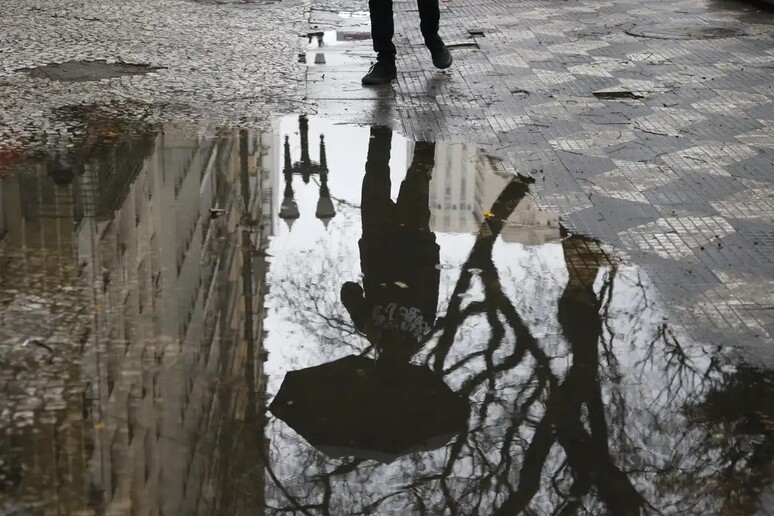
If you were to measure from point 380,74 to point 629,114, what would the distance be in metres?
2.43

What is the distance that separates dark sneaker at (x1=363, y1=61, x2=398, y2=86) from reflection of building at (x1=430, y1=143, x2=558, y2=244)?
2235mm

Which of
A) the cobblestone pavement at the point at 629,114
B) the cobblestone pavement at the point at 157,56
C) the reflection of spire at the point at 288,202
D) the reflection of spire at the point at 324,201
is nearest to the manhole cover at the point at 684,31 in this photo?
the cobblestone pavement at the point at 629,114

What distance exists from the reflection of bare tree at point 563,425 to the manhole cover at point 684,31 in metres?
8.24

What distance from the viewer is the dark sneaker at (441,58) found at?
10.9m

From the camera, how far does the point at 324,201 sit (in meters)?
7.04

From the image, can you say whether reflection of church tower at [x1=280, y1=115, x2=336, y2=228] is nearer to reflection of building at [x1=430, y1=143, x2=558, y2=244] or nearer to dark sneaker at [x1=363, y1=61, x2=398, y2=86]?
reflection of building at [x1=430, y1=143, x2=558, y2=244]

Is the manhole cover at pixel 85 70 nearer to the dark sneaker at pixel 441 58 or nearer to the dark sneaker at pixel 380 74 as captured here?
the dark sneaker at pixel 380 74

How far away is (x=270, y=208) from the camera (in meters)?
6.82

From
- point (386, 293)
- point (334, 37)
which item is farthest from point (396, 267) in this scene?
point (334, 37)

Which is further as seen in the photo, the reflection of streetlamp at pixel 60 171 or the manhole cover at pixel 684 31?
the manhole cover at pixel 684 31

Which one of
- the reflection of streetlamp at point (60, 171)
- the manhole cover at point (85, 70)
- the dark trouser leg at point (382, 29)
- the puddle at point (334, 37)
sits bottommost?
the reflection of streetlamp at point (60, 171)

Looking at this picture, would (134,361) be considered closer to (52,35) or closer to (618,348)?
(618,348)

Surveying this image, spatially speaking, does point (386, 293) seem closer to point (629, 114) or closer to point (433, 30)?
point (629, 114)

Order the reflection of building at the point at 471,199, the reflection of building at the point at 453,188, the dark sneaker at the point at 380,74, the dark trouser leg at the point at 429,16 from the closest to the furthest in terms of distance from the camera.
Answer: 1. the reflection of building at the point at 471,199
2. the reflection of building at the point at 453,188
3. the dark sneaker at the point at 380,74
4. the dark trouser leg at the point at 429,16
